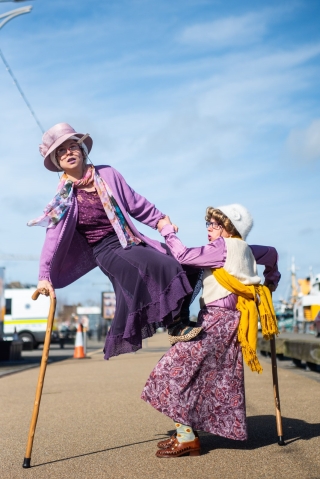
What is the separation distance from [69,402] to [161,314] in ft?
14.5

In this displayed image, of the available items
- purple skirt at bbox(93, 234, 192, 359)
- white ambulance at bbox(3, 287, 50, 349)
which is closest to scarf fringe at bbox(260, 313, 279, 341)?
purple skirt at bbox(93, 234, 192, 359)

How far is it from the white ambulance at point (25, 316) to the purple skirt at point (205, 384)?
31350mm

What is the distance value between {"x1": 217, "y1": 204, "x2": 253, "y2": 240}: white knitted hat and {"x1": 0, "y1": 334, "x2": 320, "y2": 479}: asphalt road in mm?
1446

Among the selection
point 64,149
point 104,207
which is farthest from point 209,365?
point 64,149

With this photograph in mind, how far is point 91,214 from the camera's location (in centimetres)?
525

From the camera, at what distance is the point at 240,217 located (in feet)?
17.6

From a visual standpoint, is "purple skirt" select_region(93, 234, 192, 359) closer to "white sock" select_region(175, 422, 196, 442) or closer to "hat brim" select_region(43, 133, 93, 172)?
"white sock" select_region(175, 422, 196, 442)

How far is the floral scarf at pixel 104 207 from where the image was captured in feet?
16.8

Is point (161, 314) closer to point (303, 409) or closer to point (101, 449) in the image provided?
point (101, 449)

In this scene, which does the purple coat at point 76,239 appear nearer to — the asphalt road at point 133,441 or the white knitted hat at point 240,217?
the white knitted hat at point 240,217

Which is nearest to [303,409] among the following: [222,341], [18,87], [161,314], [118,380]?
[222,341]

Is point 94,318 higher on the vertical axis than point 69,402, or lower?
higher

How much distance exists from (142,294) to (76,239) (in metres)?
0.75

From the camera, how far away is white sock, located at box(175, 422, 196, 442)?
4.89m
